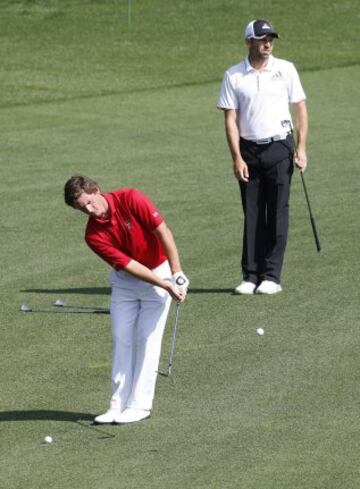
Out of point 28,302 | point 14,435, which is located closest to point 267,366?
point 14,435

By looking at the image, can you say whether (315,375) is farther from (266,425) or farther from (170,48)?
(170,48)

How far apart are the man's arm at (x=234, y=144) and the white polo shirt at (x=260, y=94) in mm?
89

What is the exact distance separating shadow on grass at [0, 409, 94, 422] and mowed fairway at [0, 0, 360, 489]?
0.06 feet

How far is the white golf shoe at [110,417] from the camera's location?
10531 millimetres

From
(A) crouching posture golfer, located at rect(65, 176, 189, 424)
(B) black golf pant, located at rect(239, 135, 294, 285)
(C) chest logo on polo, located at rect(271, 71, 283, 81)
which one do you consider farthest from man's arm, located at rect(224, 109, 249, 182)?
(A) crouching posture golfer, located at rect(65, 176, 189, 424)

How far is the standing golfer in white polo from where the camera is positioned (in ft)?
46.7

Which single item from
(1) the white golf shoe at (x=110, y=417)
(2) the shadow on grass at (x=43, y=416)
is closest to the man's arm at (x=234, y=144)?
(2) the shadow on grass at (x=43, y=416)

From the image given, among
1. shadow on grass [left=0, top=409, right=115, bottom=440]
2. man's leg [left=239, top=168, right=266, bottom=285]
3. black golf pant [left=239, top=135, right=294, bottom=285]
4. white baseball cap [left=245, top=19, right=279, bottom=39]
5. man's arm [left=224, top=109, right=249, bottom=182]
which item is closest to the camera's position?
shadow on grass [left=0, top=409, right=115, bottom=440]

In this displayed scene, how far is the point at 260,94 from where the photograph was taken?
46.6 ft

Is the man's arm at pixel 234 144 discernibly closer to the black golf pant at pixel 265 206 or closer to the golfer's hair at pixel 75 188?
the black golf pant at pixel 265 206

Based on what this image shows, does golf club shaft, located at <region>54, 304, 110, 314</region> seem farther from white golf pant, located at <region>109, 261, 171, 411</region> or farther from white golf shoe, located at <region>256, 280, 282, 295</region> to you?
white golf pant, located at <region>109, 261, 171, 411</region>

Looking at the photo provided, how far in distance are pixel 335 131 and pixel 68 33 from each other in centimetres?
1478

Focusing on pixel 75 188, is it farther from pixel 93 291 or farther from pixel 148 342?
pixel 93 291

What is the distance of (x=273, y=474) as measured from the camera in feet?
30.8
